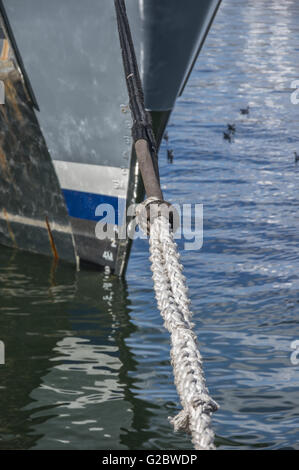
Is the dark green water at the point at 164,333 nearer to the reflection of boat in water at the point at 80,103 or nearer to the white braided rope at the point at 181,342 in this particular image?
the reflection of boat in water at the point at 80,103

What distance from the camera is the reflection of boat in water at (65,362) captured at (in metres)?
Answer: 4.90

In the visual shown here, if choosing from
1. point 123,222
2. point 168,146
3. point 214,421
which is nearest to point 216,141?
point 168,146

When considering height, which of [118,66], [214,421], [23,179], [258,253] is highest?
[118,66]

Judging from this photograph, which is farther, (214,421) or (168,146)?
(168,146)

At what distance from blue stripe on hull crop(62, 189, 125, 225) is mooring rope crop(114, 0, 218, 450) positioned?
224cm

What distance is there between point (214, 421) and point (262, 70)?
14550 mm

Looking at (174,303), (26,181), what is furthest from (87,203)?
(174,303)

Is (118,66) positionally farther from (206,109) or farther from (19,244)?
(206,109)

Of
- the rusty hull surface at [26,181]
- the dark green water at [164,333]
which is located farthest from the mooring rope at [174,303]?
the rusty hull surface at [26,181]

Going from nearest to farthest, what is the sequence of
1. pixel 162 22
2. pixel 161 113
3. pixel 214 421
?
1. pixel 214 421
2. pixel 162 22
3. pixel 161 113

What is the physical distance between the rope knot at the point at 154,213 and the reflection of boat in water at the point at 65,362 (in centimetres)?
135

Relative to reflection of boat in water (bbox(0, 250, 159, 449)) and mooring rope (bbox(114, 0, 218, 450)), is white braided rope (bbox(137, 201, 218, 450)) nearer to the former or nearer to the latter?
mooring rope (bbox(114, 0, 218, 450))

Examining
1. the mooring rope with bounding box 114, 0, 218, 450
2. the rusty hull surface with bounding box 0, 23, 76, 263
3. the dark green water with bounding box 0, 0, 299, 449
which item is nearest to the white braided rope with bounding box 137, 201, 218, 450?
the mooring rope with bounding box 114, 0, 218, 450

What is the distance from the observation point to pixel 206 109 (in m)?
15.4
